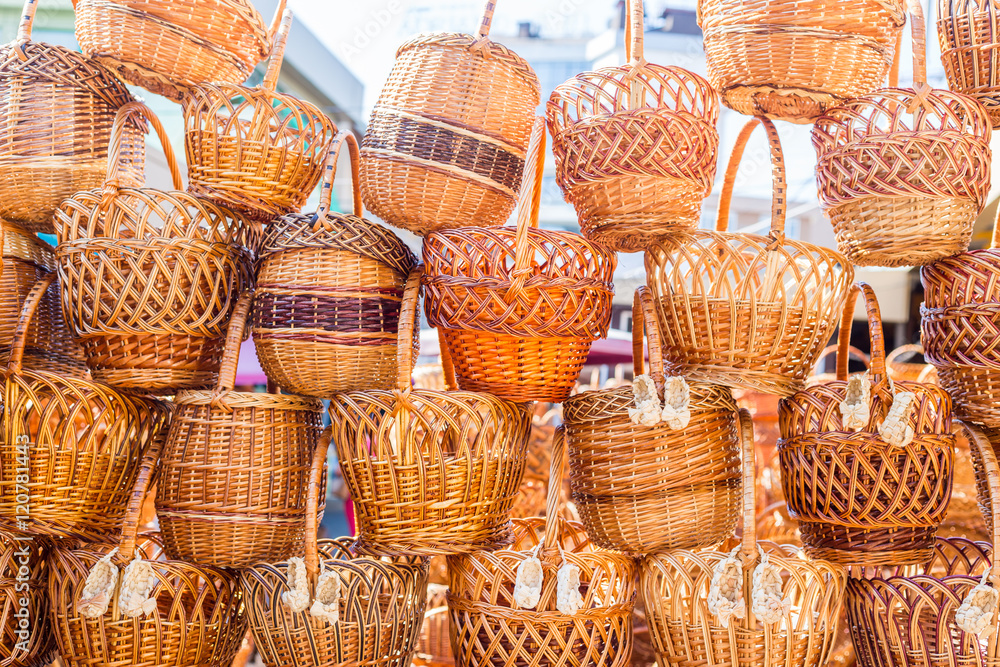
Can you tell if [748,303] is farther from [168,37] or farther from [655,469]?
[168,37]

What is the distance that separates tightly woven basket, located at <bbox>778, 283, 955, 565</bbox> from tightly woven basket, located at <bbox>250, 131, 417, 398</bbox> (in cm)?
71

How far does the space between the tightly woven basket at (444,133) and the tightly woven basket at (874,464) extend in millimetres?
667

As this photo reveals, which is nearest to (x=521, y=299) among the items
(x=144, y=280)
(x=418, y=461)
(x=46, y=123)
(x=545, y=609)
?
(x=418, y=461)

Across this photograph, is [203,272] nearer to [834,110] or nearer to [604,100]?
[604,100]

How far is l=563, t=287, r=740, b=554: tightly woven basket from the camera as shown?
3.92 feet

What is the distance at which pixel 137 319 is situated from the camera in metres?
1.23

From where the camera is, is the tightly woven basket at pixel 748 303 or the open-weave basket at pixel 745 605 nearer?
the open-weave basket at pixel 745 605

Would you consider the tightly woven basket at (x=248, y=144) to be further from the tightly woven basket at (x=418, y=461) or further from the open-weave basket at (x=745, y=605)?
the open-weave basket at (x=745, y=605)

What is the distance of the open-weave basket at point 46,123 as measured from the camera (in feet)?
4.54

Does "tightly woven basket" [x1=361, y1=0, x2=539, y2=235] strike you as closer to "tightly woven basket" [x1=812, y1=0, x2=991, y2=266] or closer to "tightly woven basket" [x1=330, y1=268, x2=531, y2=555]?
"tightly woven basket" [x1=330, y1=268, x2=531, y2=555]

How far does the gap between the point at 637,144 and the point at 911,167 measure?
0.44 meters

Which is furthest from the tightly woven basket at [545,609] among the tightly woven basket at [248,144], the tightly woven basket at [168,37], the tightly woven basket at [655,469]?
the tightly woven basket at [168,37]

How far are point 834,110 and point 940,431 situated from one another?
0.56m

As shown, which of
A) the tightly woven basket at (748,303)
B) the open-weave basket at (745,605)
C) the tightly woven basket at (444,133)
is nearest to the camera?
the open-weave basket at (745,605)
